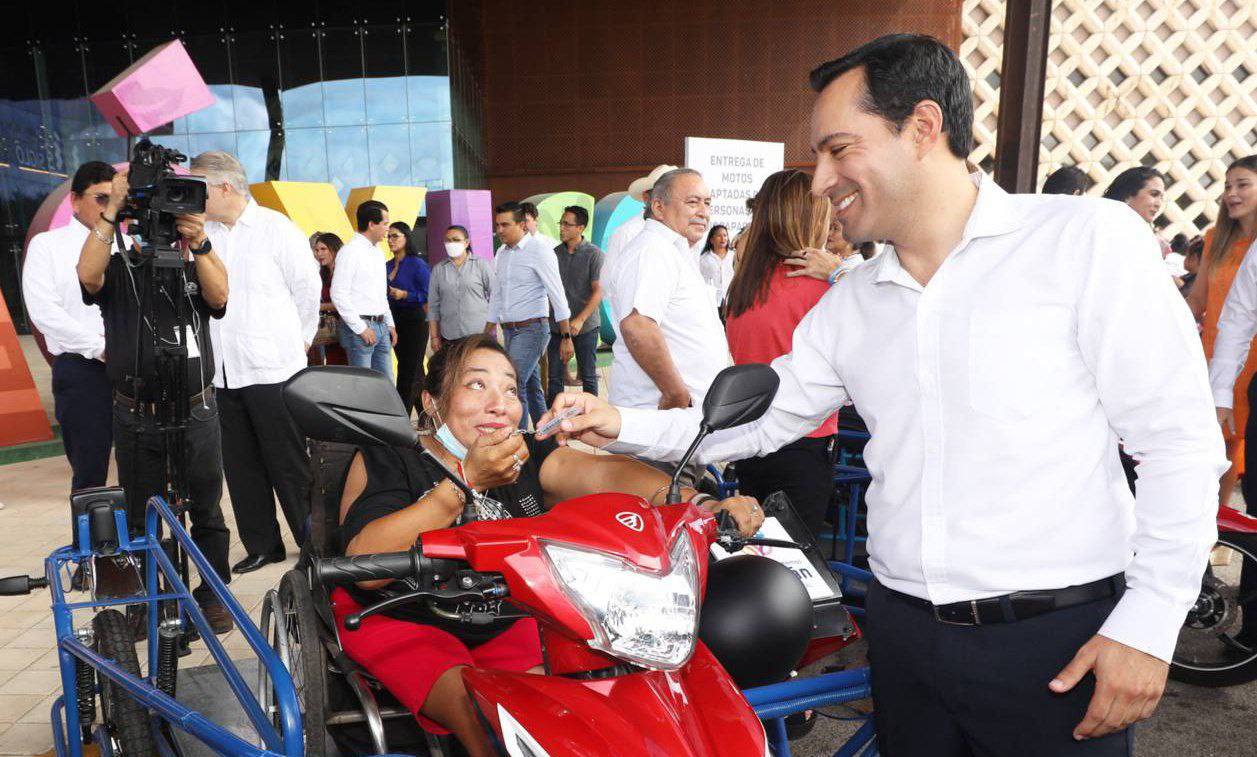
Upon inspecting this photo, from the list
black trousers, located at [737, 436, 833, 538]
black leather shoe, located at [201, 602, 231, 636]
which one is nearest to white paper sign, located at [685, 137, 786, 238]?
black trousers, located at [737, 436, 833, 538]

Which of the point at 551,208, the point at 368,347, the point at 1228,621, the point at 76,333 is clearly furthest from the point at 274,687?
the point at 551,208

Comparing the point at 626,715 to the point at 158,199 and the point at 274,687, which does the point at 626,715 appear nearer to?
the point at 274,687

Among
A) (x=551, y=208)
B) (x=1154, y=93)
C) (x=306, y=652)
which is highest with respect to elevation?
(x=1154, y=93)

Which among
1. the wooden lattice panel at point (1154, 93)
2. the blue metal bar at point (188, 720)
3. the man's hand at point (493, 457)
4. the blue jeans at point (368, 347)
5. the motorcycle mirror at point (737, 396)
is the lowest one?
the blue jeans at point (368, 347)

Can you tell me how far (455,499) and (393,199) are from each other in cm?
955

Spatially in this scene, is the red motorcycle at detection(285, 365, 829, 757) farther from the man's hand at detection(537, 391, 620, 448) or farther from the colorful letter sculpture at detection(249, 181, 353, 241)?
the colorful letter sculpture at detection(249, 181, 353, 241)

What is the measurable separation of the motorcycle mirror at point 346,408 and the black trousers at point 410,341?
18.9 feet

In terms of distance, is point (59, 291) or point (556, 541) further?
point (59, 291)

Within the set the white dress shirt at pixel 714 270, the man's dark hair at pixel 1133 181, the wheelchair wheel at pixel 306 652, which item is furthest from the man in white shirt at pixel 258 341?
the white dress shirt at pixel 714 270

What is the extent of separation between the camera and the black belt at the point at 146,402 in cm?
265

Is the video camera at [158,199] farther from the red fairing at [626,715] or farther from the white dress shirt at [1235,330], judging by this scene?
the white dress shirt at [1235,330]

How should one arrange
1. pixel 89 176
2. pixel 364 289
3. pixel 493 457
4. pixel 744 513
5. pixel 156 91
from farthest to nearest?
pixel 364 289 → pixel 156 91 → pixel 89 176 → pixel 744 513 → pixel 493 457

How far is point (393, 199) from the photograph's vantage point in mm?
10203

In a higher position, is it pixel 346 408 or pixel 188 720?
pixel 346 408
